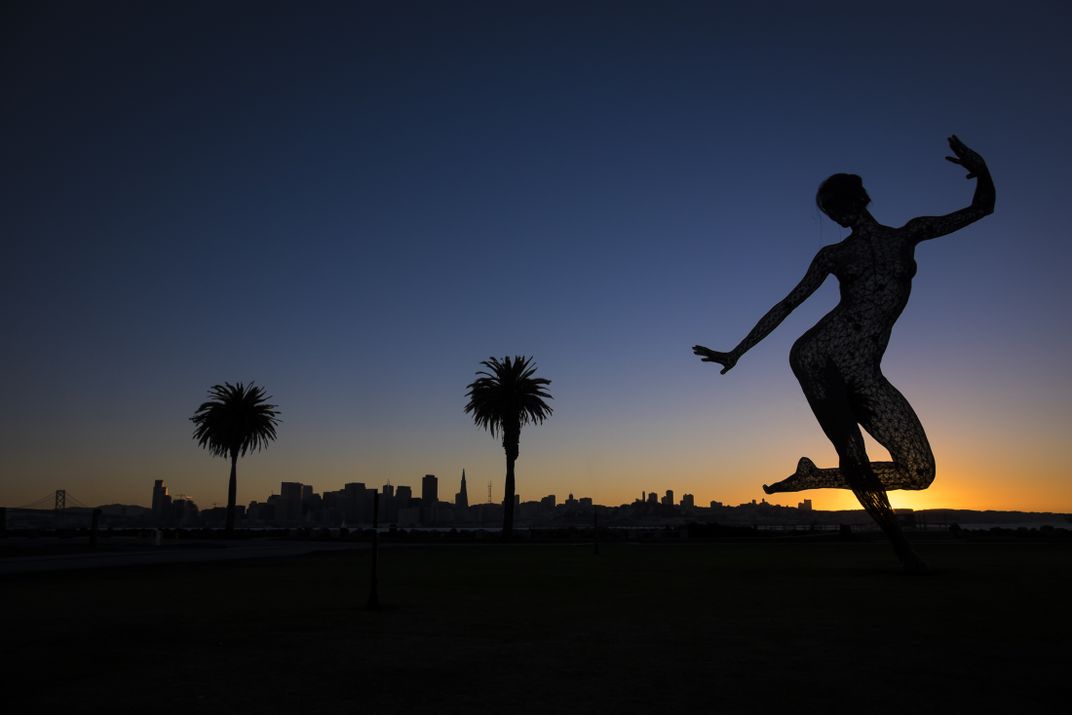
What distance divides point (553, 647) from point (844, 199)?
34.5 feet

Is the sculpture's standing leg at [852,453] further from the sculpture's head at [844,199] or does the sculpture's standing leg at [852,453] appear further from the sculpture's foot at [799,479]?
the sculpture's head at [844,199]

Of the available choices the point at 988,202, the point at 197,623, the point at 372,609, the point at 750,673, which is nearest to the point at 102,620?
the point at 197,623

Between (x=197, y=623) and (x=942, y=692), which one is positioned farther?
(x=197, y=623)

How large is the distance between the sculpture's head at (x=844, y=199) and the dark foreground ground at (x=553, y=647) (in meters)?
6.33

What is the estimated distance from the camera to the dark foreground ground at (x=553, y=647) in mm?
4758

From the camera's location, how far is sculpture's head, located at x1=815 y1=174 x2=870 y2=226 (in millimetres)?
13641

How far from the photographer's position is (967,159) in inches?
496

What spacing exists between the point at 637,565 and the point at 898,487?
23.2 ft

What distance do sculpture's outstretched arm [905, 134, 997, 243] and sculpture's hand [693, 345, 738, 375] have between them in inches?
152

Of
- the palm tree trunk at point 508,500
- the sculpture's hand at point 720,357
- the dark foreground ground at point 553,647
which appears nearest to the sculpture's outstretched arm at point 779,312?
the sculpture's hand at point 720,357

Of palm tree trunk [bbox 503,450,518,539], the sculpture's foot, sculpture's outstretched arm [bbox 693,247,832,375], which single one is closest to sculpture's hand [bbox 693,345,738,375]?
sculpture's outstretched arm [bbox 693,247,832,375]

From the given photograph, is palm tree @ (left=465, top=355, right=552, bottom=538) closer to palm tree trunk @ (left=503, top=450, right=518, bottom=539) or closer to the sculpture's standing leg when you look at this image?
palm tree trunk @ (left=503, top=450, right=518, bottom=539)

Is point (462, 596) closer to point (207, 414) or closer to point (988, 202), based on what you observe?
point (988, 202)

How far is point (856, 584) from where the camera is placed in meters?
11.4
